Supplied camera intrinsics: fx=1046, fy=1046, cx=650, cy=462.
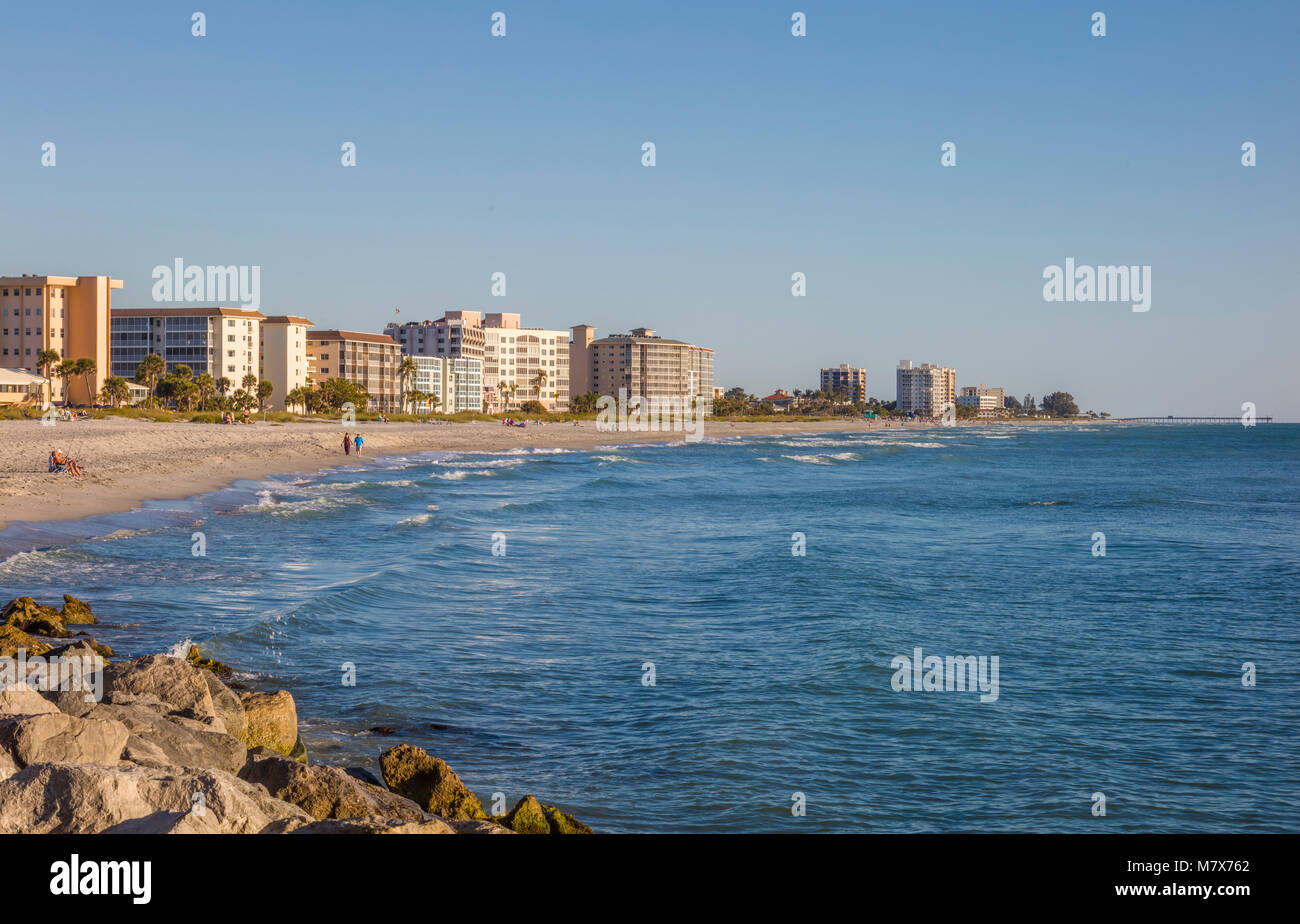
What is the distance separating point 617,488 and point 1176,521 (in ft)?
89.4

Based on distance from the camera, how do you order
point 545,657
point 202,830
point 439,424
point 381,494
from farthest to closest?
point 439,424 → point 381,494 → point 545,657 → point 202,830

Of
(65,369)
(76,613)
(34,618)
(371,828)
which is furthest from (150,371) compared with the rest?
(371,828)

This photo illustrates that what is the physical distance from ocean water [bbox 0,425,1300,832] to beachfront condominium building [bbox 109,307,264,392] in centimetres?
10777

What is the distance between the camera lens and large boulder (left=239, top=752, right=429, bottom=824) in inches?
319

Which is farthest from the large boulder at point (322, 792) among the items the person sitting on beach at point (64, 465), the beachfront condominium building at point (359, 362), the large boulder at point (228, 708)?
the beachfront condominium building at point (359, 362)

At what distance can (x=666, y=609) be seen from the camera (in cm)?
2102

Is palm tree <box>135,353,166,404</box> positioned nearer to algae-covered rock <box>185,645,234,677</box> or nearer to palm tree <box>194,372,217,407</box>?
palm tree <box>194,372,217,407</box>

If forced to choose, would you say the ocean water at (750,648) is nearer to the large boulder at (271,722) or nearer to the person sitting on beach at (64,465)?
the large boulder at (271,722)

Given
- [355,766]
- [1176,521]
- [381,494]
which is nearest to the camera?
[355,766]

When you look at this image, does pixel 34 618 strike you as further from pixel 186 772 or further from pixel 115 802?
pixel 115 802
